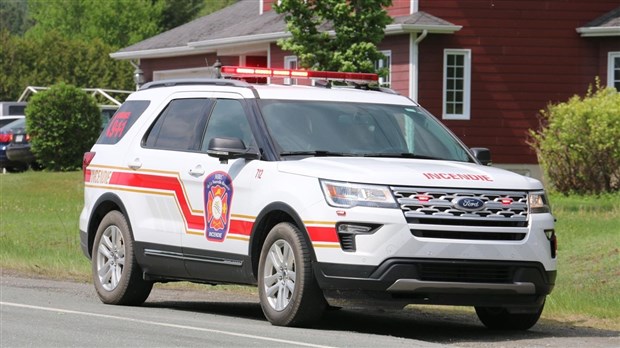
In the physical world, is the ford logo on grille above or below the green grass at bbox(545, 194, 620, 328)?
above

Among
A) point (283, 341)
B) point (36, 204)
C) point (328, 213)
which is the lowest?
point (36, 204)

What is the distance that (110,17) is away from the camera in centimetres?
9419

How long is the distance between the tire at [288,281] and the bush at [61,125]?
27410 mm

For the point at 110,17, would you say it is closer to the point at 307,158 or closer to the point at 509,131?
the point at 509,131

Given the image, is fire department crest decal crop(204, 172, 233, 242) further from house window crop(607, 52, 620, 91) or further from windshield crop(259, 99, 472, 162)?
house window crop(607, 52, 620, 91)

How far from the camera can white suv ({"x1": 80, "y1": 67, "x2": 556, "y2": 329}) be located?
10.3m

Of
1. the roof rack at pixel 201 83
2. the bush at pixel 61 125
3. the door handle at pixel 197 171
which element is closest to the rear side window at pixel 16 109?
the bush at pixel 61 125

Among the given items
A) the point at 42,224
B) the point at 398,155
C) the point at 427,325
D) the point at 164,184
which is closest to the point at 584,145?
the point at 42,224

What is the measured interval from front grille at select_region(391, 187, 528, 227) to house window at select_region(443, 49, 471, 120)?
2147cm

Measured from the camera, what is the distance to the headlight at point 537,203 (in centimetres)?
1074

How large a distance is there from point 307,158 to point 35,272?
20.6 feet

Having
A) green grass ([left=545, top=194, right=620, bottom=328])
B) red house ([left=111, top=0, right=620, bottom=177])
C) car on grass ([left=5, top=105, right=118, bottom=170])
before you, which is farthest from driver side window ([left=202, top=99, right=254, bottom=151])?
car on grass ([left=5, top=105, right=118, bottom=170])

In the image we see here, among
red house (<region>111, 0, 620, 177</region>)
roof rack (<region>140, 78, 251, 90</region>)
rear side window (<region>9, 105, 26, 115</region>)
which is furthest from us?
rear side window (<region>9, 105, 26, 115</region>)

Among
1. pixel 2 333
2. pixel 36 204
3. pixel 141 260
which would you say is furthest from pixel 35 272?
pixel 36 204
